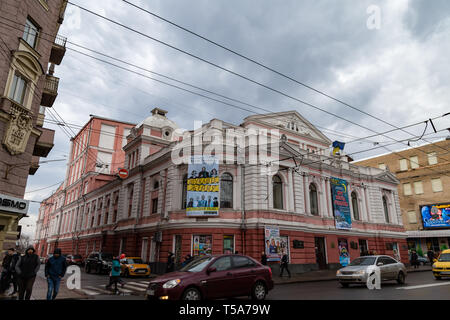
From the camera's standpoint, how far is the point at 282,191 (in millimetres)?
24391

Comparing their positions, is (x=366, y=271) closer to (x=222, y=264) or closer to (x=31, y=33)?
(x=222, y=264)

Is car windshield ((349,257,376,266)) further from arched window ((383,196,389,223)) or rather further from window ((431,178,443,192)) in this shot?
window ((431,178,443,192))

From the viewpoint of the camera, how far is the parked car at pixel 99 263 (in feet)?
74.8

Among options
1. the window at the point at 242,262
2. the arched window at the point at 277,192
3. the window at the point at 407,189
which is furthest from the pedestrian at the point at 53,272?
the window at the point at 407,189

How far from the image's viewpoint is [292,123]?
3359cm

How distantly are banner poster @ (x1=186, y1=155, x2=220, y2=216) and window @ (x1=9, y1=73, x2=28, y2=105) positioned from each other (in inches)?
458

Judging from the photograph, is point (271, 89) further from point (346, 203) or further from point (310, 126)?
point (310, 126)

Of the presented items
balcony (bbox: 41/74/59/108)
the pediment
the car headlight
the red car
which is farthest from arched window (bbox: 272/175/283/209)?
balcony (bbox: 41/74/59/108)

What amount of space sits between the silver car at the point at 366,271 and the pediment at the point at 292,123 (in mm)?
19599

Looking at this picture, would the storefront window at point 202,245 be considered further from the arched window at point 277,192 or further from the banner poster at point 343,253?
the banner poster at point 343,253

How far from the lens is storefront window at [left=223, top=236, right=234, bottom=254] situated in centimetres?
2145

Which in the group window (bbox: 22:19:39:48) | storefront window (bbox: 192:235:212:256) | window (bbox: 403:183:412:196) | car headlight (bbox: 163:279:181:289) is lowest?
car headlight (bbox: 163:279:181:289)

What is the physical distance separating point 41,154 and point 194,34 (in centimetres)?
1559

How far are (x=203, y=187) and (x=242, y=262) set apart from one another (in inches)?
491
